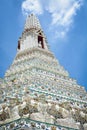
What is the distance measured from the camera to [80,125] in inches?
584

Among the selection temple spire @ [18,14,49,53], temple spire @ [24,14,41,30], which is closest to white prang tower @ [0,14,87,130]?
temple spire @ [18,14,49,53]

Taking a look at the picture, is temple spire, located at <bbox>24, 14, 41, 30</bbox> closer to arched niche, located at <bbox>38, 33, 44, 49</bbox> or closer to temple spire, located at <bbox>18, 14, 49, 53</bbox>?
temple spire, located at <bbox>18, 14, 49, 53</bbox>

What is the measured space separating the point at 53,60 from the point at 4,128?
477 inches

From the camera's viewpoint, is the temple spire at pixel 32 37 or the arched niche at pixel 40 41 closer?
the temple spire at pixel 32 37

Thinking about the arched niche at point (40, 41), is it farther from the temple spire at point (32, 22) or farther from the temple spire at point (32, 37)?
the temple spire at point (32, 22)

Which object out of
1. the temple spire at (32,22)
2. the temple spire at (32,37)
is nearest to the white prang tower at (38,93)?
the temple spire at (32,37)

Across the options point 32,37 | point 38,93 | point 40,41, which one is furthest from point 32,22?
point 38,93

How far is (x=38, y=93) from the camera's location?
17.9 metres

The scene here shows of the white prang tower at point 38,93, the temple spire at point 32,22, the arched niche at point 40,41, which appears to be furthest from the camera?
the temple spire at point 32,22

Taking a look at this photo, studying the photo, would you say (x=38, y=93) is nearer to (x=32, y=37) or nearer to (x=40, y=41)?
(x=32, y=37)

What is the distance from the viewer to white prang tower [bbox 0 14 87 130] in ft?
44.2

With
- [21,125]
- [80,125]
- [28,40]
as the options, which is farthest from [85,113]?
[28,40]

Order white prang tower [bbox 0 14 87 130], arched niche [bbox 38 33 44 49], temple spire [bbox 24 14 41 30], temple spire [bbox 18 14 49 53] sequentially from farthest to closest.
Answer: temple spire [bbox 24 14 41 30]
arched niche [bbox 38 33 44 49]
temple spire [bbox 18 14 49 53]
white prang tower [bbox 0 14 87 130]

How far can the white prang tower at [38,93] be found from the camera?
13477 mm
